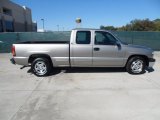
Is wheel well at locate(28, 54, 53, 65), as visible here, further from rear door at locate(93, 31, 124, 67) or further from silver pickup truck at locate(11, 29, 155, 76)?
rear door at locate(93, 31, 124, 67)

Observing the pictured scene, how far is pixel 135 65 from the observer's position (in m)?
8.75

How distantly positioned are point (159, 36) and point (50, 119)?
15.8m

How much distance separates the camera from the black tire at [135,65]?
868 centimetres

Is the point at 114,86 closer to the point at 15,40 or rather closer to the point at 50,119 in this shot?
the point at 50,119

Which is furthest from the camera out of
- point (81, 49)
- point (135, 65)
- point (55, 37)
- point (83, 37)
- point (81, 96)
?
point (55, 37)

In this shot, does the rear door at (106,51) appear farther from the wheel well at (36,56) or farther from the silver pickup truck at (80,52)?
the wheel well at (36,56)

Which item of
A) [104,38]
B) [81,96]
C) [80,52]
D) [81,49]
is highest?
[104,38]

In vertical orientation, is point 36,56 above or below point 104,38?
below

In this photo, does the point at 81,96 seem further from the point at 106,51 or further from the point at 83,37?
the point at 83,37

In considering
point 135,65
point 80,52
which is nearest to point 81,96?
point 80,52

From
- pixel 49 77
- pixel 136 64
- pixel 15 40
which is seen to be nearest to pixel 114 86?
pixel 136 64

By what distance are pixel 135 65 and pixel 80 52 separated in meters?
2.33

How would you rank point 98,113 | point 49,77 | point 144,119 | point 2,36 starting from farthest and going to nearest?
point 2,36, point 49,77, point 98,113, point 144,119

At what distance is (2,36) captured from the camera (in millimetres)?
17281
